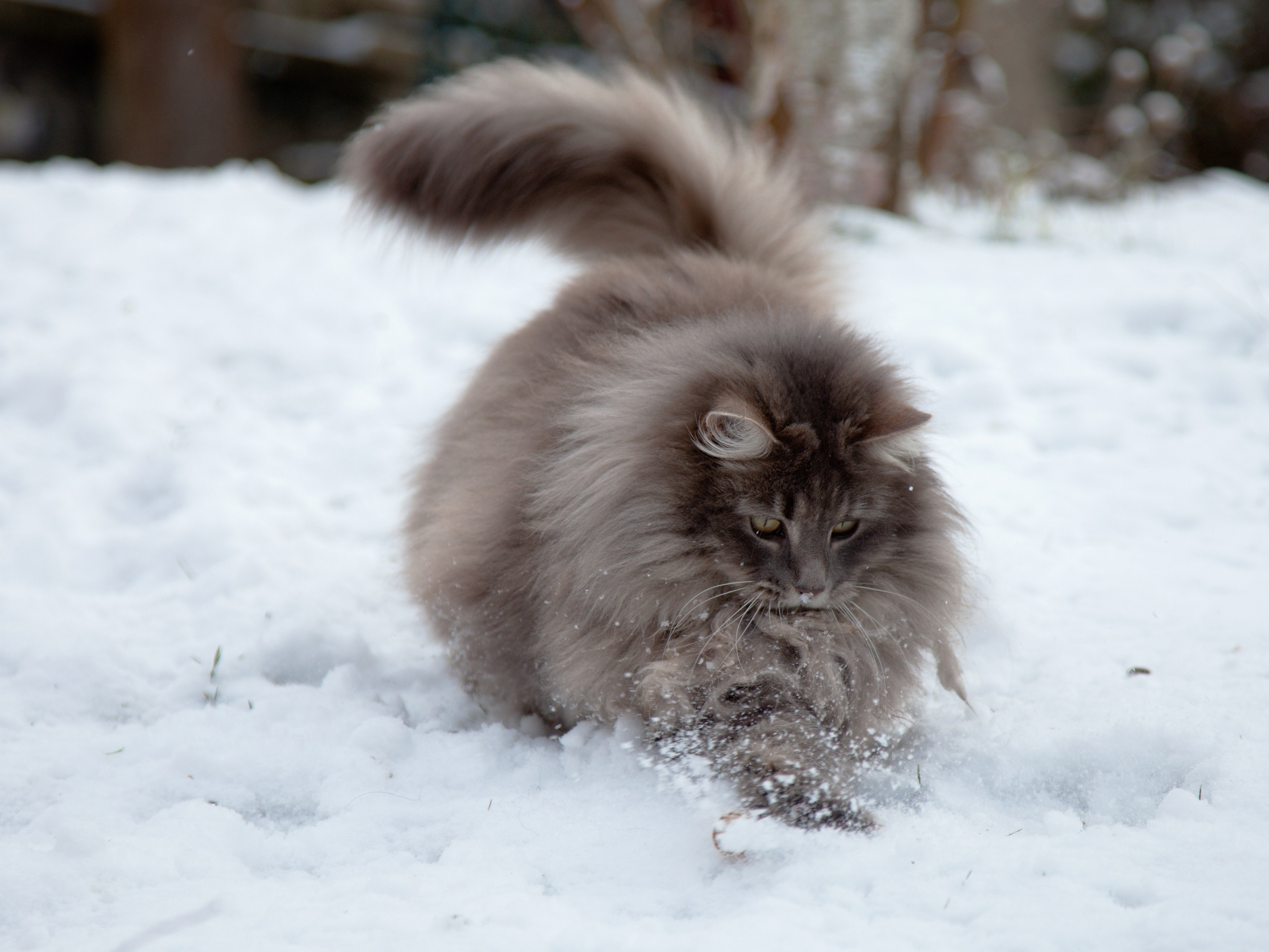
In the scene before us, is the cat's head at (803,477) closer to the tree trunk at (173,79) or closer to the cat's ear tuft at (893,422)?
the cat's ear tuft at (893,422)

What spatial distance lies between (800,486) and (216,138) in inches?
289

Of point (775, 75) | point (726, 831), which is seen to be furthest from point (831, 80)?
point (726, 831)

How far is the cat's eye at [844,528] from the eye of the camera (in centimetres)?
200

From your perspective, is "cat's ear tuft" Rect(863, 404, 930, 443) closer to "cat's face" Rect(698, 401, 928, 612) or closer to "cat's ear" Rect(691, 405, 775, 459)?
"cat's face" Rect(698, 401, 928, 612)

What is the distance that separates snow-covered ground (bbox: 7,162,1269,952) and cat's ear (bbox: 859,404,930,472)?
1.15 ft

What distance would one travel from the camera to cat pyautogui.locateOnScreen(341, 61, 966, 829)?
192cm

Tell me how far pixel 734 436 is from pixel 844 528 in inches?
12.7

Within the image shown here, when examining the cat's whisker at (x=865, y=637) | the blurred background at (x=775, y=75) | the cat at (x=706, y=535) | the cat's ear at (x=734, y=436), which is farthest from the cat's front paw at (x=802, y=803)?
the blurred background at (x=775, y=75)

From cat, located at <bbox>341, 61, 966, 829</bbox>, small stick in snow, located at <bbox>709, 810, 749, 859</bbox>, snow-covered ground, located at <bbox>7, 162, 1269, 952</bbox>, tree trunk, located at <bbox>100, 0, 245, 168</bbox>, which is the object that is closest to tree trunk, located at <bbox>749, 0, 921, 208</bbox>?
snow-covered ground, located at <bbox>7, 162, 1269, 952</bbox>

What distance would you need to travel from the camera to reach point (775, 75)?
5.24 metres

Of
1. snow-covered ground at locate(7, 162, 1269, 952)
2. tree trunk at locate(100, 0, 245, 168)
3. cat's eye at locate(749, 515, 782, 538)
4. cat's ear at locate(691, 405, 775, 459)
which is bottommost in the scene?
tree trunk at locate(100, 0, 245, 168)

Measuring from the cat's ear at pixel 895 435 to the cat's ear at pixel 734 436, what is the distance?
0.22 m

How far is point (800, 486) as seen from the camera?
192cm

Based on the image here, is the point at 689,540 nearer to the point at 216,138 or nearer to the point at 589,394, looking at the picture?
the point at 589,394
